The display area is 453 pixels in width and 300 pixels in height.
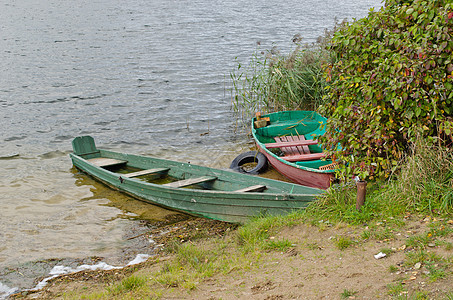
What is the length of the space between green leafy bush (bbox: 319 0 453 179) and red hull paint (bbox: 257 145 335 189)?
103 cm

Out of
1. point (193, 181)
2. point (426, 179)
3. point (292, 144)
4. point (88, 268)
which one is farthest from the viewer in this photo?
point (292, 144)

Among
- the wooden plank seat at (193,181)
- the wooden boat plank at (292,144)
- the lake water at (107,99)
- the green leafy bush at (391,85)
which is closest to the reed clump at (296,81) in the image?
the lake water at (107,99)

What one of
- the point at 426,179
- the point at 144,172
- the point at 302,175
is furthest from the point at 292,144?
the point at 426,179

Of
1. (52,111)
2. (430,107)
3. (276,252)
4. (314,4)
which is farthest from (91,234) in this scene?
(314,4)

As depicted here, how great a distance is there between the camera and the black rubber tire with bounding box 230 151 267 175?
930 centimetres

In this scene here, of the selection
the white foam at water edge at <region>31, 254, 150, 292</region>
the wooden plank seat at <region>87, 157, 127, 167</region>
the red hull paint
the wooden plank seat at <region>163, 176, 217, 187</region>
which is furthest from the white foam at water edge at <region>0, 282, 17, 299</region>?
the red hull paint

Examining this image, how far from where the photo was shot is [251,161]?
10.0 meters

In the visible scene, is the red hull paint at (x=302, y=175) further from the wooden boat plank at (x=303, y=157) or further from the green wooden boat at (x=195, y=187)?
the green wooden boat at (x=195, y=187)

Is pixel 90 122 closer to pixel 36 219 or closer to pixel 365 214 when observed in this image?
pixel 36 219

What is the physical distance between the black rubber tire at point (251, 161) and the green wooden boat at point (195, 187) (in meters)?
1.12

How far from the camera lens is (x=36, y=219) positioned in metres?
8.16

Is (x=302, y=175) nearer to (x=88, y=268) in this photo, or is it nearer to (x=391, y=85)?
(x=391, y=85)

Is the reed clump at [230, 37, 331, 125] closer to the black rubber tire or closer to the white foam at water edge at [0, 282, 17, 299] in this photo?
the black rubber tire

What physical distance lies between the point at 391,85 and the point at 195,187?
465 cm
